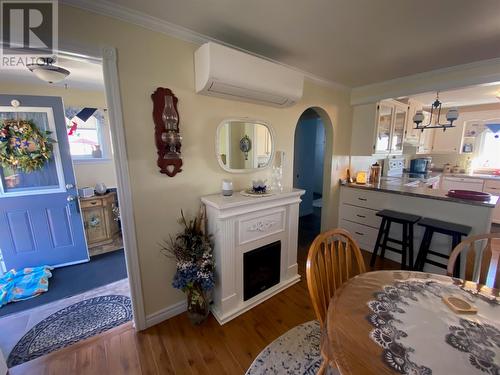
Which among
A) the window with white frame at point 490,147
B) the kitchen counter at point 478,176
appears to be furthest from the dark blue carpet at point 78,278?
the window with white frame at point 490,147

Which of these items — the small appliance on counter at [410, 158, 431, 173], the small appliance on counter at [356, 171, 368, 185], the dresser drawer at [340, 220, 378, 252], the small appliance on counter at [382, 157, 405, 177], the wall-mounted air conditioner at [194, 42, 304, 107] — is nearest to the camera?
the wall-mounted air conditioner at [194, 42, 304, 107]

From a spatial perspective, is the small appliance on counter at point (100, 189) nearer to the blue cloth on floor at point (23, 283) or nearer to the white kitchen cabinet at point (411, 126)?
the blue cloth on floor at point (23, 283)

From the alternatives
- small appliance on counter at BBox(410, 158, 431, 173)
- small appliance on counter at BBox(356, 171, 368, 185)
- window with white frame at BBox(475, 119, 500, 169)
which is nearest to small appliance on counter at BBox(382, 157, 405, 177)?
small appliance on counter at BBox(410, 158, 431, 173)

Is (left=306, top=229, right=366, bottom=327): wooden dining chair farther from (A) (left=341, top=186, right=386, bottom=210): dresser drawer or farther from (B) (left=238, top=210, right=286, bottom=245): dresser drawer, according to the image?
(A) (left=341, top=186, right=386, bottom=210): dresser drawer

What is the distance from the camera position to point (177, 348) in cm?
158

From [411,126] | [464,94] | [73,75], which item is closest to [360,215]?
[411,126]

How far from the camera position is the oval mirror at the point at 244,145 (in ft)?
6.54

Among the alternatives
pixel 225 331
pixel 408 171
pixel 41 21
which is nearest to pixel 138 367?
pixel 225 331

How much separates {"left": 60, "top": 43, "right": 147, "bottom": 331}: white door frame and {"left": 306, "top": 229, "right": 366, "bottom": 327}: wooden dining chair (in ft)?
4.33

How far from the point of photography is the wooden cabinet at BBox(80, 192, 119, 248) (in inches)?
119

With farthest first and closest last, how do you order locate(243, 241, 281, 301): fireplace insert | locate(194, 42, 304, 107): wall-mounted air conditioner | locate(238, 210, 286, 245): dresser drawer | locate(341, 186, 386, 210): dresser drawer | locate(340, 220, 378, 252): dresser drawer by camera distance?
locate(340, 220, 378, 252): dresser drawer
locate(341, 186, 386, 210): dresser drawer
locate(243, 241, 281, 301): fireplace insert
locate(238, 210, 286, 245): dresser drawer
locate(194, 42, 304, 107): wall-mounted air conditioner

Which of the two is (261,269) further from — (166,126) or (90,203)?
(90,203)

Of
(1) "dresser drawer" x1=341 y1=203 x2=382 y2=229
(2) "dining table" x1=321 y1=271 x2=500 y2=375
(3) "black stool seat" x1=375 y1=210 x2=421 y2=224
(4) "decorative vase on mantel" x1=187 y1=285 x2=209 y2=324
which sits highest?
(2) "dining table" x1=321 y1=271 x2=500 y2=375

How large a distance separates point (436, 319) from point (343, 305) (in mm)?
370
